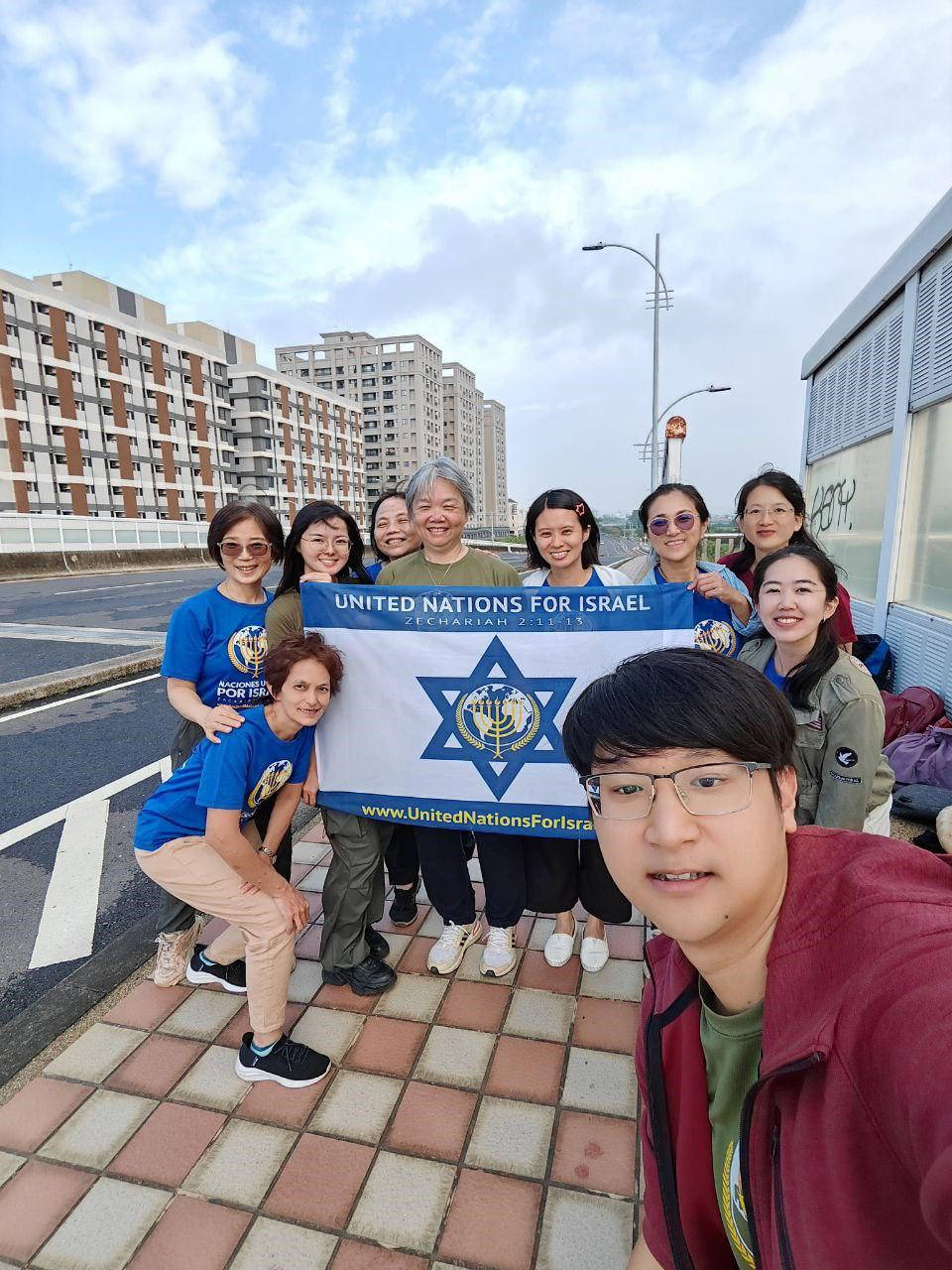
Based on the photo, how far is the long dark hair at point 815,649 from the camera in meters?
2.21

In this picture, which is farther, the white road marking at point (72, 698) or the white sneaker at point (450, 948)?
the white road marking at point (72, 698)

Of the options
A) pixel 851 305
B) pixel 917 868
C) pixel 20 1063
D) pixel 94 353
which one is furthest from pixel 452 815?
pixel 94 353

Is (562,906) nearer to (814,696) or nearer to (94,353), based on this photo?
(814,696)

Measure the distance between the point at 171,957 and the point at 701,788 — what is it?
8.86 feet

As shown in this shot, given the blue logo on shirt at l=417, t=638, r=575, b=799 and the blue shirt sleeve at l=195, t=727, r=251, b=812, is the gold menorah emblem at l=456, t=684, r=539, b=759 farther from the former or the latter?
the blue shirt sleeve at l=195, t=727, r=251, b=812

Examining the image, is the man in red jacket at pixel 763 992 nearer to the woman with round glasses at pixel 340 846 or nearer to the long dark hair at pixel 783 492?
the woman with round glasses at pixel 340 846

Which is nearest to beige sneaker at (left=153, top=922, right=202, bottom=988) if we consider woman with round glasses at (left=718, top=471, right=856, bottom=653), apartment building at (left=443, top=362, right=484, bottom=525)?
woman with round glasses at (left=718, top=471, right=856, bottom=653)

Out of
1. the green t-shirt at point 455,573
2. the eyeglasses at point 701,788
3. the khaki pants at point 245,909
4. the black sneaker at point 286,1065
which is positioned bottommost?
the black sneaker at point 286,1065

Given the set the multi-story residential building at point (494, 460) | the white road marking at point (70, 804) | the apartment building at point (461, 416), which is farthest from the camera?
the multi-story residential building at point (494, 460)

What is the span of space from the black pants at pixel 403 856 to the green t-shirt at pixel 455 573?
1.25 m

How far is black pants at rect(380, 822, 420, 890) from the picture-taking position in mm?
3277

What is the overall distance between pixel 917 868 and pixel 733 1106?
525mm

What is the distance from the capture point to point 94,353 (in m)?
51.5

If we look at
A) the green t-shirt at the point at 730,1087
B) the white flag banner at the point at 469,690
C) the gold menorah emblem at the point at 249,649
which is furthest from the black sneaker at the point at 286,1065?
the green t-shirt at the point at 730,1087
